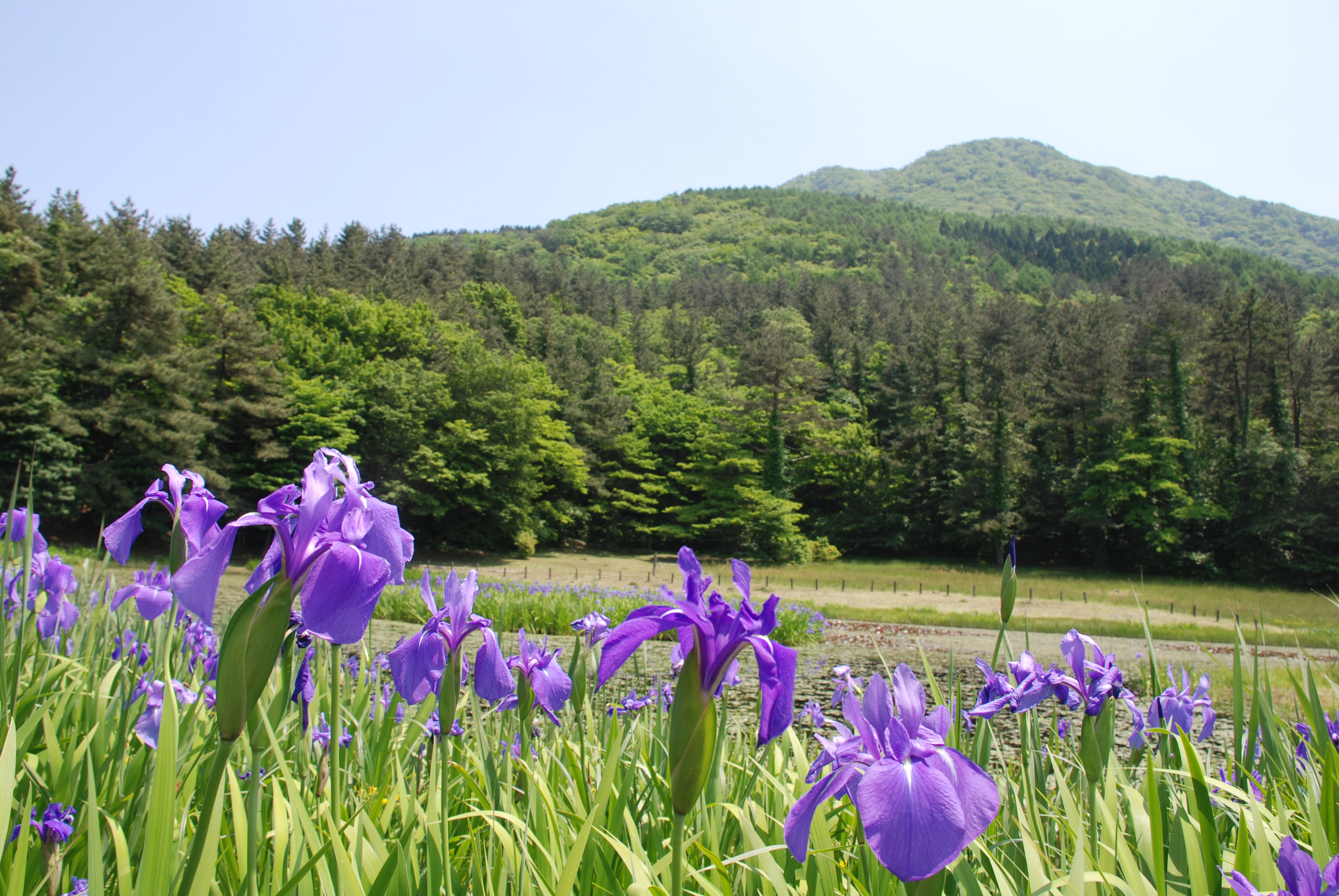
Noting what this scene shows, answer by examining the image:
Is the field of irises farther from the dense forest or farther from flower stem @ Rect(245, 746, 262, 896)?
the dense forest

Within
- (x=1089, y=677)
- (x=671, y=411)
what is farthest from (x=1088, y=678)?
(x=671, y=411)

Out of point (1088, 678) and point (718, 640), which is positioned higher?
point (718, 640)

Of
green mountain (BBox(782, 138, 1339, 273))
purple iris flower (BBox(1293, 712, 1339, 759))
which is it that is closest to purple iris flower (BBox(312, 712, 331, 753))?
purple iris flower (BBox(1293, 712, 1339, 759))

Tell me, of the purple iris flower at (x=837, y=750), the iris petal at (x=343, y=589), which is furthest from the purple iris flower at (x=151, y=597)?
the purple iris flower at (x=837, y=750)

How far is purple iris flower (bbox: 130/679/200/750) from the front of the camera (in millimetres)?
1887

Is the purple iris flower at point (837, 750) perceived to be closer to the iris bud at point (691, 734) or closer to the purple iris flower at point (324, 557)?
the iris bud at point (691, 734)

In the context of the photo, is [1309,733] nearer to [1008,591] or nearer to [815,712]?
[815,712]

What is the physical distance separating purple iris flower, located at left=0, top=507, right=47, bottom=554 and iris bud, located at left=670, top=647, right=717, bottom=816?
75.7 inches

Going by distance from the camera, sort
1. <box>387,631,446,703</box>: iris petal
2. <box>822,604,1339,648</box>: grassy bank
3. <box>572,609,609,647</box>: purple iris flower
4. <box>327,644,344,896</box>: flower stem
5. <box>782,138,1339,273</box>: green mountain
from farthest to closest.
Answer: <box>782,138,1339,273</box>: green mountain < <box>822,604,1339,648</box>: grassy bank < <box>572,609,609,647</box>: purple iris flower < <box>387,631,446,703</box>: iris petal < <box>327,644,344,896</box>: flower stem

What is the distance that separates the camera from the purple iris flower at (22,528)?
2061 mm

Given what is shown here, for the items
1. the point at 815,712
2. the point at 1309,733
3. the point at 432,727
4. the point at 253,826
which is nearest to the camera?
the point at 253,826

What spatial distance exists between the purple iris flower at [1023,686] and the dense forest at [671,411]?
25787 millimetres

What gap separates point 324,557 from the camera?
0.88 m

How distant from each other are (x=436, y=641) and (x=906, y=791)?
112 cm
